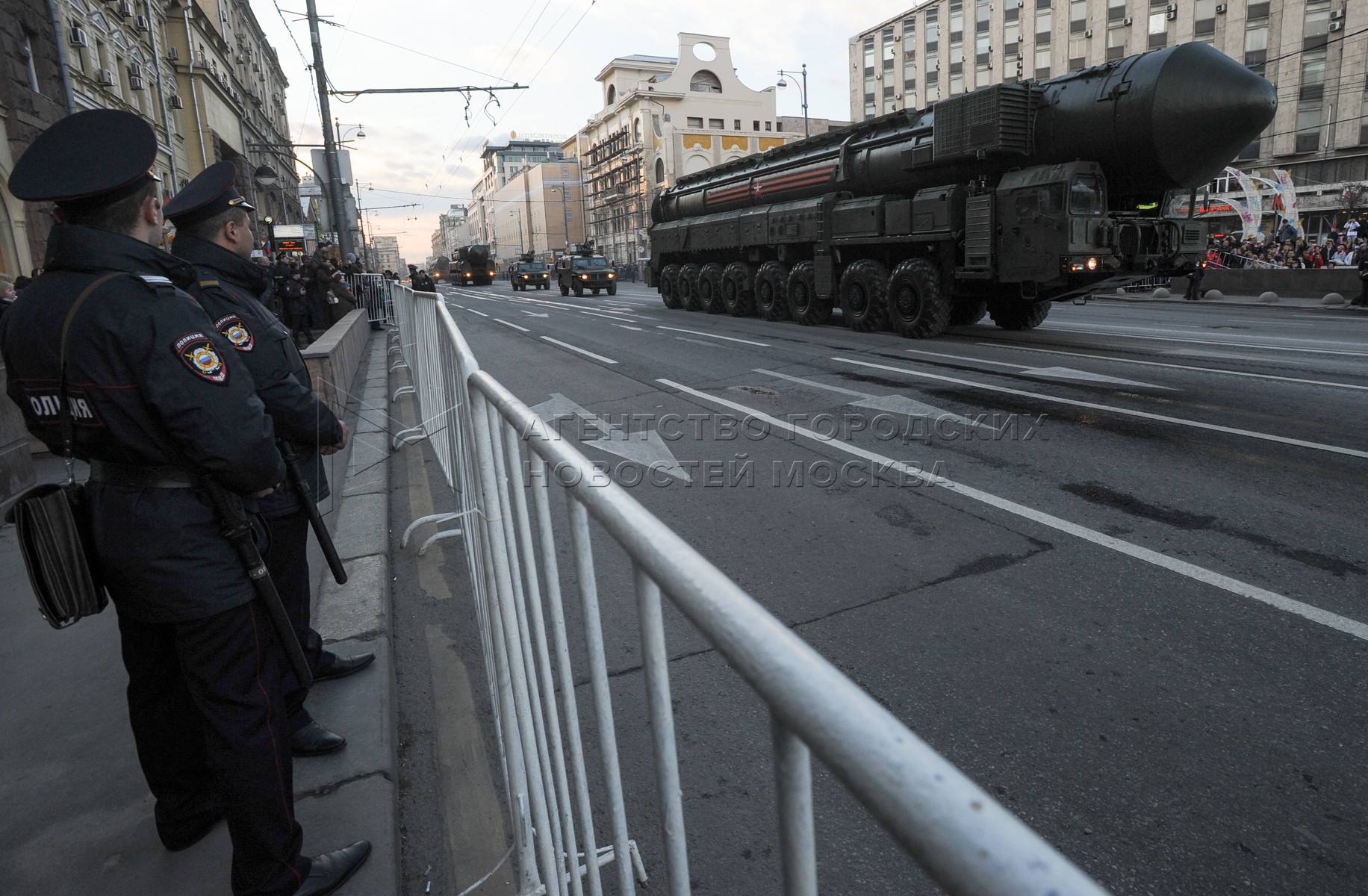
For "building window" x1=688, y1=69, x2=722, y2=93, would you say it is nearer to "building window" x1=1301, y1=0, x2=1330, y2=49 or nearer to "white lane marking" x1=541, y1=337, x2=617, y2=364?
"building window" x1=1301, y1=0, x2=1330, y2=49

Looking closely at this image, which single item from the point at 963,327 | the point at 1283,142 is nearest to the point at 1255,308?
the point at 963,327

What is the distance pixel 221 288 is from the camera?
8.80 feet

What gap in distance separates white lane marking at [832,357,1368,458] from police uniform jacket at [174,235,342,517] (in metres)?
6.70

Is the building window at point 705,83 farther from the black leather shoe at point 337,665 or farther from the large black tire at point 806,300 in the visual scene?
the black leather shoe at point 337,665

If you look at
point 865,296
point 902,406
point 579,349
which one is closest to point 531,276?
point 579,349

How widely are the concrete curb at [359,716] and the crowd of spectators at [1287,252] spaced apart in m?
26.8

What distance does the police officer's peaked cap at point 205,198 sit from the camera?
273 centimetres

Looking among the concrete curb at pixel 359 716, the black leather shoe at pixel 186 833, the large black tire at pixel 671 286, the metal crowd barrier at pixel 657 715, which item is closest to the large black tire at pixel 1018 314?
the large black tire at pixel 671 286

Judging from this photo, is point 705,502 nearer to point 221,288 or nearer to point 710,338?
point 221,288

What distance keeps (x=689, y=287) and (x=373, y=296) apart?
8.49m

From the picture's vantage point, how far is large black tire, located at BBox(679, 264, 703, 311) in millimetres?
23188

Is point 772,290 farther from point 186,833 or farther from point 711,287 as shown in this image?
point 186,833

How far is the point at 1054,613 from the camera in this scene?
3715 mm

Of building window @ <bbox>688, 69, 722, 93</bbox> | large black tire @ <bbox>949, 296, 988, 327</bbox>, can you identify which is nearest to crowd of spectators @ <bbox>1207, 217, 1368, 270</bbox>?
large black tire @ <bbox>949, 296, 988, 327</bbox>
